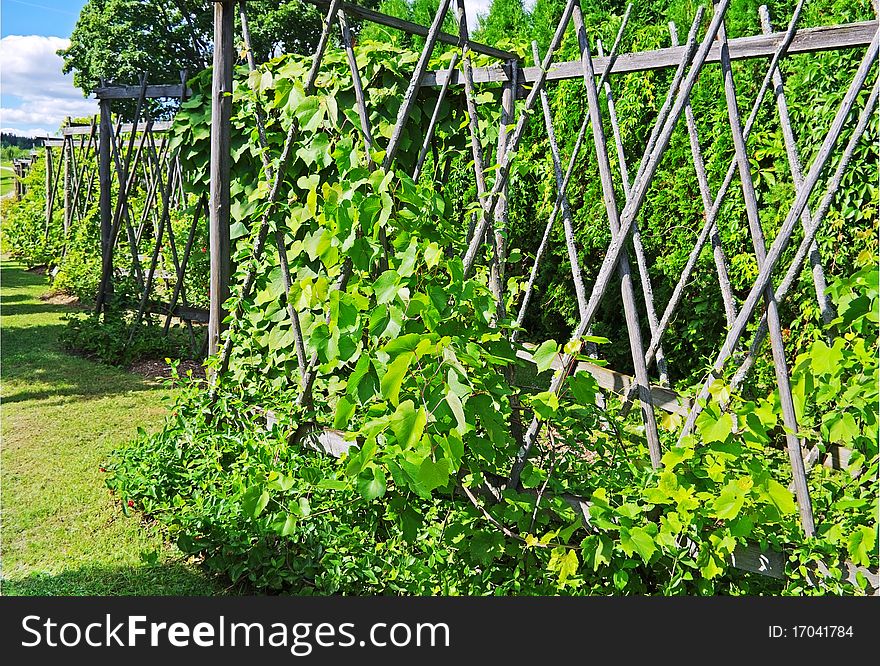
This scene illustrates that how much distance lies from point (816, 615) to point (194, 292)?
20.5 ft

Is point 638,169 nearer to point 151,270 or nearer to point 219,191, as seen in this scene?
point 219,191

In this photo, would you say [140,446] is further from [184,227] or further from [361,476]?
[184,227]

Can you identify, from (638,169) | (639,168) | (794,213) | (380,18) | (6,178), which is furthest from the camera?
(6,178)

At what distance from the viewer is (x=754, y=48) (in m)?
2.63

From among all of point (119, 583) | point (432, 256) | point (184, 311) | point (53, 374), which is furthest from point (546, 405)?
point (53, 374)

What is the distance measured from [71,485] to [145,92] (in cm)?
327

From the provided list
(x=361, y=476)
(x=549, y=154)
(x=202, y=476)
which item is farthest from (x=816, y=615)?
(x=549, y=154)

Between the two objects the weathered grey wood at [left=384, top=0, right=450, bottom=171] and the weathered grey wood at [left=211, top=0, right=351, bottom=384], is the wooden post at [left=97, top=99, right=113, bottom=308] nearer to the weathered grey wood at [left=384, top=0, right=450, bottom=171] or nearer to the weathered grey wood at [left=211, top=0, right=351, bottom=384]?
the weathered grey wood at [left=211, top=0, right=351, bottom=384]

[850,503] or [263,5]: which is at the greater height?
[263,5]

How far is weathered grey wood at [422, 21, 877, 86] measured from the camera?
2.38 metres

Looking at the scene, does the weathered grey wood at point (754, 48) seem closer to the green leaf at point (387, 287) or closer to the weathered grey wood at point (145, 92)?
the green leaf at point (387, 287)

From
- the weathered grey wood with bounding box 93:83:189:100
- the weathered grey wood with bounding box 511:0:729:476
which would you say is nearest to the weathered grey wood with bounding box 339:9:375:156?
the weathered grey wood with bounding box 511:0:729:476

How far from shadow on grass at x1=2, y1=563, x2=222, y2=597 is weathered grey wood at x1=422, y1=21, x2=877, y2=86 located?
2.49 metres

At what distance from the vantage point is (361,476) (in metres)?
1.96
